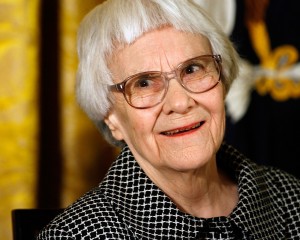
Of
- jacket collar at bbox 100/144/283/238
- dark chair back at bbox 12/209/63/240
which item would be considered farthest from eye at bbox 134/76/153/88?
dark chair back at bbox 12/209/63/240

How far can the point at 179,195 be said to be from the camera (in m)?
1.92

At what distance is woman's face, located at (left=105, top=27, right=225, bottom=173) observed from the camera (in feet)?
5.81

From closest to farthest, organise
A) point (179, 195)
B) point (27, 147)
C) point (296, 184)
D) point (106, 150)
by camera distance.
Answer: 1. point (179, 195)
2. point (296, 184)
3. point (27, 147)
4. point (106, 150)

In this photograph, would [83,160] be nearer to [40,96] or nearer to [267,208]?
[40,96]

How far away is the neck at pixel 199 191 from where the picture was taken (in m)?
1.89

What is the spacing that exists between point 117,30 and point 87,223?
0.51 meters

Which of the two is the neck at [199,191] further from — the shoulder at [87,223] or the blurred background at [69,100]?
the blurred background at [69,100]

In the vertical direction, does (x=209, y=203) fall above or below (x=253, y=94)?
below

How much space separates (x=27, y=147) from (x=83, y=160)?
0.77 feet

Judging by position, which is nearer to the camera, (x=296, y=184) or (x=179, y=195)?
(x=179, y=195)

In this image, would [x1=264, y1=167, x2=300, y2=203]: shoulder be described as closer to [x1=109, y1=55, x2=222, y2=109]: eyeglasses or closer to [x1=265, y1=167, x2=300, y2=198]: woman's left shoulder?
[x1=265, y1=167, x2=300, y2=198]: woman's left shoulder

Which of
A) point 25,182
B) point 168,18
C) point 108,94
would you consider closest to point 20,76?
point 25,182

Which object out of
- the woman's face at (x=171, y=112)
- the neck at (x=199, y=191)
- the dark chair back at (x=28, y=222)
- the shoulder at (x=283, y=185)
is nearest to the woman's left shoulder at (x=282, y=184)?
the shoulder at (x=283, y=185)

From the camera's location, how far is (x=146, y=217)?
5.98 feet
